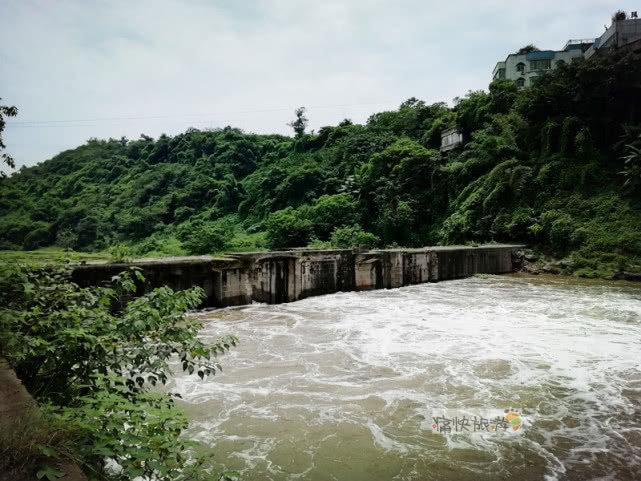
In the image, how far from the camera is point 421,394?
6516 millimetres

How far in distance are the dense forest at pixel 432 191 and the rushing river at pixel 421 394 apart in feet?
34.9

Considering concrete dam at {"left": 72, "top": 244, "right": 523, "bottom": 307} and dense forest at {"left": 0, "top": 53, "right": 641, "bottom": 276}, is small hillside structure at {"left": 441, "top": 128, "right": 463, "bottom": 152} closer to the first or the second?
dense forest at {"left": 0, "top": 53, "right": 641, "bottom": 276}

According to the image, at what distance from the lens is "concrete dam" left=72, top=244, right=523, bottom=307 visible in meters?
12.3

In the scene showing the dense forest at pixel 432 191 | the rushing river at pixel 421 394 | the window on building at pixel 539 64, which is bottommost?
the rushing river at pixel 421 394

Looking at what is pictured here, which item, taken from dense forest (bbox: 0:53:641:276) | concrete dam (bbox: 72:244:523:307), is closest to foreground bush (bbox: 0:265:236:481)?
concrete dam (bbox: 72:244:523:307)

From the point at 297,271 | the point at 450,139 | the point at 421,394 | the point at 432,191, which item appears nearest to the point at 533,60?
the point at 450,139

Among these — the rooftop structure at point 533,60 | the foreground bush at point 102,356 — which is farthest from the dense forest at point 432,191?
the foreground bush at point 102,356

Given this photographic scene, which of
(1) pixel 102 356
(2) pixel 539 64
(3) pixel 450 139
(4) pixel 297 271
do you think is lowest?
(4) pixel 297 271

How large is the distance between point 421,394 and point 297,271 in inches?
354

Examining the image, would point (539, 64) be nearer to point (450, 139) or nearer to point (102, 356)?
point (450, 139)

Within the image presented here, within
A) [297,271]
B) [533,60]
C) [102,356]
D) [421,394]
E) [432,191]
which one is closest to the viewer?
[102,356]

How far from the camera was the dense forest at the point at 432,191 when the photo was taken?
21391mm

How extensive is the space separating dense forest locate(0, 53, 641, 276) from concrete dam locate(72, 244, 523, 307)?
454cm

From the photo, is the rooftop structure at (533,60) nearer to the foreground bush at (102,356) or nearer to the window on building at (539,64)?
the window on building at (539,64)
